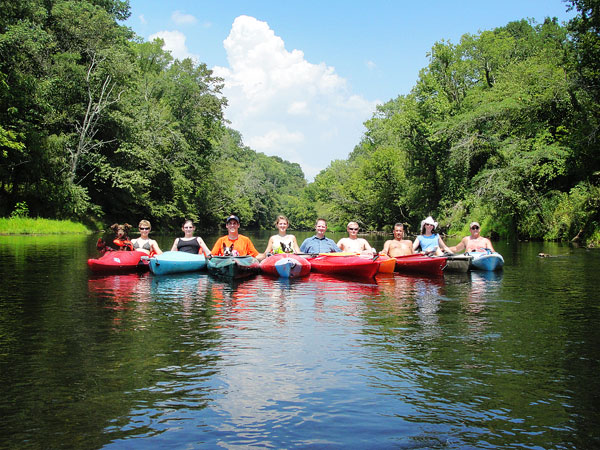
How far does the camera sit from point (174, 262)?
11930mm

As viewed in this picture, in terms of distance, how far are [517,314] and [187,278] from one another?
21.9ft

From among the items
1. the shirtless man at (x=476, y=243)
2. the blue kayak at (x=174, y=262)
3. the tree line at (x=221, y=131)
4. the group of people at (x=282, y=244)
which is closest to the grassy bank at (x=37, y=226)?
the tree line at (x=221, y=131)

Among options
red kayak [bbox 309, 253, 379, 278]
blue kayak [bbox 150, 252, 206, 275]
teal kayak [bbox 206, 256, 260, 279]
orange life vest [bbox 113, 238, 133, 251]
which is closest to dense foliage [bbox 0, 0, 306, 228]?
orange life vest [bbox 113, 238, 133, 251]

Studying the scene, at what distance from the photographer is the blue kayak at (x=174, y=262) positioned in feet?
38.8

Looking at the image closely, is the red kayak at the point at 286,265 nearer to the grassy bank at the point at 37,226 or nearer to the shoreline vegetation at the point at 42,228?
the shoreline vegetation at the point at 42,228

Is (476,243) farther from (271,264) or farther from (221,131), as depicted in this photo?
(221,131)

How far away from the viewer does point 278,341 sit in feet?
19.5

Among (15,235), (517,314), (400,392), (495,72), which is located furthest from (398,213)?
(400,392)

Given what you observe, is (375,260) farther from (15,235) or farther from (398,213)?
(398,213)

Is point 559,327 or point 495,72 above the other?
point 495,72

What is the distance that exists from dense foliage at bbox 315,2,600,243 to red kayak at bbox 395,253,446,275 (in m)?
13.2

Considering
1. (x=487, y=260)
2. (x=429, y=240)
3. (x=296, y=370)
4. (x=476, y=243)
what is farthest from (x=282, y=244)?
(x=296, y=370)

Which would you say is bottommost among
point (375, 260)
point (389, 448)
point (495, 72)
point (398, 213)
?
point (389, 448)

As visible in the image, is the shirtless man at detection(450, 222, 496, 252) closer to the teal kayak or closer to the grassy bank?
the teal kayak
